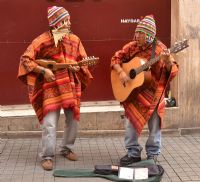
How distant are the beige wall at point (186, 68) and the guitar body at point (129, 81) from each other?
1.54 metres

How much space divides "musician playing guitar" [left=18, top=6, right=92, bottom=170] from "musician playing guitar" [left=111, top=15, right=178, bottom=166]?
1.67 feet

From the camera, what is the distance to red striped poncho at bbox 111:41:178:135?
5.91 m

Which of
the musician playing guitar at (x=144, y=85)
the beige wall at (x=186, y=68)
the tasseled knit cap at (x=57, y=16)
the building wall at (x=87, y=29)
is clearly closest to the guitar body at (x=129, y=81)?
the musician playing guitar at (x=144, y=85)

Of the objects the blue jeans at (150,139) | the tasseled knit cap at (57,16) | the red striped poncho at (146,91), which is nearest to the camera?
the red striped poncho at (146,91)

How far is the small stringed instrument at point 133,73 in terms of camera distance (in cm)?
561

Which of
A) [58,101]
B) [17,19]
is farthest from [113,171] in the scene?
[17,19]

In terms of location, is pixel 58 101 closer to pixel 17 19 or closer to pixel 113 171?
pixel 113 171

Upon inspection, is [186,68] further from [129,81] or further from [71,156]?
[71,156]

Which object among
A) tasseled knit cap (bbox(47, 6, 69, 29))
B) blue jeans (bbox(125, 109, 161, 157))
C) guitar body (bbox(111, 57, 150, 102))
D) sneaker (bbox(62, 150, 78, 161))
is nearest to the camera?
guitar body (bbox(111, 57, 150, 102))

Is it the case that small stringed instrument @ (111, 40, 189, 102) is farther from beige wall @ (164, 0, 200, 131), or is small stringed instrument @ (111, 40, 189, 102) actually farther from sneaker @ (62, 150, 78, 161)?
beige wall @ (164, 0, 200, 131)

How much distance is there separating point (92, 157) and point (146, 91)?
1.19 meters

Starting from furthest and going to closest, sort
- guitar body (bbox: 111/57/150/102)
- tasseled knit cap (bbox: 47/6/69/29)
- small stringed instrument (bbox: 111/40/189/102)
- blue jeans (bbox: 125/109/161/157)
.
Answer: blue jeans (bbox: 125/109/161/157), tasseled knit cap (bbox: 47/6/69/29), guitar body (bbox: 111/57/150/102), small stringed instrument (bbox: 111/40/189/102)

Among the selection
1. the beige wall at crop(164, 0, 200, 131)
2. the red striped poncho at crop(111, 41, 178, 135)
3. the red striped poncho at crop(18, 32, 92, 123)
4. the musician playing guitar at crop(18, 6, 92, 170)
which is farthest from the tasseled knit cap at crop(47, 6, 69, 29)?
the beige wall at crop(164, 0, 200, 131)

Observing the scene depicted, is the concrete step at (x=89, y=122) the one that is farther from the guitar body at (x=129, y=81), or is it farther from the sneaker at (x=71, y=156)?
the guitar body at (x=129, y=81)
